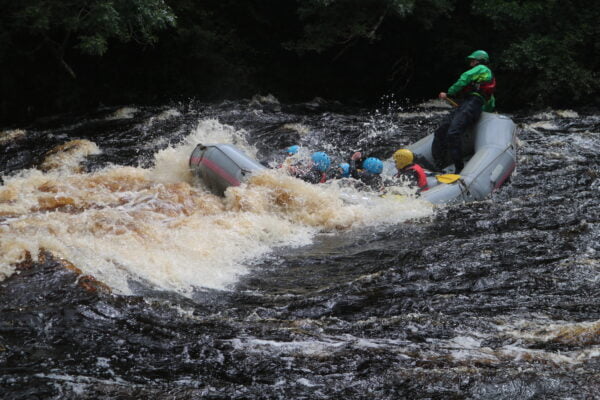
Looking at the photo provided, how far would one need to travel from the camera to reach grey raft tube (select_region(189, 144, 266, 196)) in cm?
786

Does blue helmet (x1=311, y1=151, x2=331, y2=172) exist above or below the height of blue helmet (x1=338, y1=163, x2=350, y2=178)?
above

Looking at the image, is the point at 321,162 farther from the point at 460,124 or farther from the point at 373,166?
the point at 460,124

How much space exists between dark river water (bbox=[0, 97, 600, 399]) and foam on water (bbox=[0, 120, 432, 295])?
0.02 meters

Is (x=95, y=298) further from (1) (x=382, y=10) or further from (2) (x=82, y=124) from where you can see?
(1) (x=382, y=10)

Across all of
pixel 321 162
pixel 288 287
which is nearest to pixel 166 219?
pixel 288 287

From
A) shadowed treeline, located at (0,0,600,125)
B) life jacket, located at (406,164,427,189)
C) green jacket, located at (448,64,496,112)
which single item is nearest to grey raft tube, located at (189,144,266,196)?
life jacket, located at (406,164,427,189)

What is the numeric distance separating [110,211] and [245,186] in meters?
1.58

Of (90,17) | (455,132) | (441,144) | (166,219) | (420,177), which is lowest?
(166,219)

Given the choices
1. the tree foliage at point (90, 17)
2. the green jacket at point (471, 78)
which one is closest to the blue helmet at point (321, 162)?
the green jacket at point (471, 78)

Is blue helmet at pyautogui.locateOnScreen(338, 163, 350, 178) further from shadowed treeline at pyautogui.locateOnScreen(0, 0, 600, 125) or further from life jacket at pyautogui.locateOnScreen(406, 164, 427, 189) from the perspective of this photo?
shadowed treeline at pyautogui.locateOnScreen(0, 0, 600, 125)

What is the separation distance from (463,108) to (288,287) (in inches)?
202

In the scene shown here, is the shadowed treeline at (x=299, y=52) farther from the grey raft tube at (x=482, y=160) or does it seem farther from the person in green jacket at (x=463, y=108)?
the grey raft tube at (x=482, y=160)

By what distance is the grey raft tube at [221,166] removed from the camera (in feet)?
25.8

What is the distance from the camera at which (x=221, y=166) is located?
7961mm
